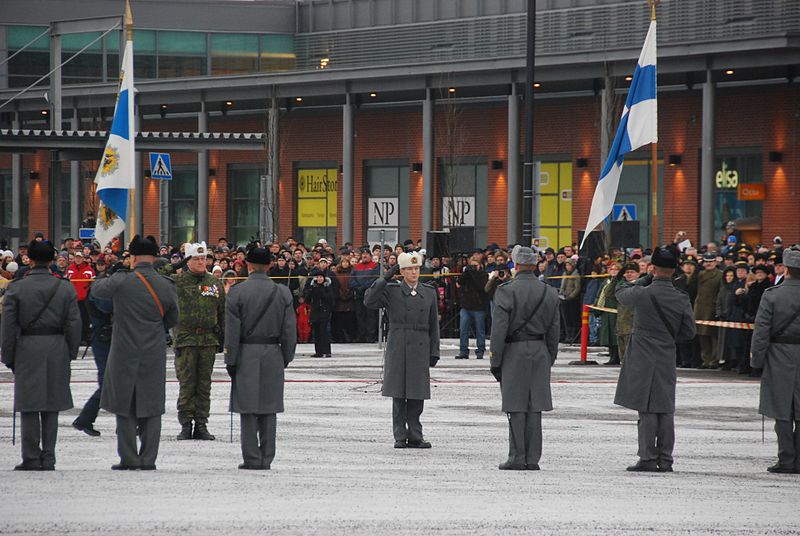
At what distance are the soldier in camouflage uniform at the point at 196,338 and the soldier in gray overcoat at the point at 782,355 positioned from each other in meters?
5.21

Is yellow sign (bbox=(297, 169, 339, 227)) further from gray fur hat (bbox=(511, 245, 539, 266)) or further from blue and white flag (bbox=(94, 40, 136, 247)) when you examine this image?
gray fur hat (bbox=(511, 245, 539, 266))

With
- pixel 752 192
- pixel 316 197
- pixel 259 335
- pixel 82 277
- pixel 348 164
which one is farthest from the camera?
pixel 316 197

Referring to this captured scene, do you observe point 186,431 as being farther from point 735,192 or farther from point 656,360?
point 735,192

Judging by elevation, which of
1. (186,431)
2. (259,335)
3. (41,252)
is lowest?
(186,431)

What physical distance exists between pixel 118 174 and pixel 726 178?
80.8 feet

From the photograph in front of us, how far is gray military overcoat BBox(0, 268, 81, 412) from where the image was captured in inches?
458

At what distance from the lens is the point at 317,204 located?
51.4 meters

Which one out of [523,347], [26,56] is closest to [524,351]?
[523,347]

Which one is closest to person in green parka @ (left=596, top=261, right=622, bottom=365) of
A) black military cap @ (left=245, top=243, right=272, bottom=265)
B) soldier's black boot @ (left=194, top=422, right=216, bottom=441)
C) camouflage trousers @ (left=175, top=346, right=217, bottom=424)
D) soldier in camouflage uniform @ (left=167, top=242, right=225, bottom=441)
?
soldier in camouflage uniform @ (left=167, top=242, right=225, bottom=441)

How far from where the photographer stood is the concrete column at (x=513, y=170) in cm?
4075

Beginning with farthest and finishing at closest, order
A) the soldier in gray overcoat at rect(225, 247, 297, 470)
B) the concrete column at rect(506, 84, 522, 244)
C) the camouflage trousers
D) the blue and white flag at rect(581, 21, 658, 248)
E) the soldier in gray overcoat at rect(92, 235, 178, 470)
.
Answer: the concrete column at rect(506, 84, 522, 244)
the blue and white flag at rect(581, 21, 658, 248)
the camouflage trousers
the soldier in gray overcoat at rect(225, 247, 297, 470)
the soldier in gray overcoat at rect(92, 235, 178, 470)

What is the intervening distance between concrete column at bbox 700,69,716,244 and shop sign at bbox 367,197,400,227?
13766mm

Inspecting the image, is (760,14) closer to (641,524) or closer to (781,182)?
(781,182)

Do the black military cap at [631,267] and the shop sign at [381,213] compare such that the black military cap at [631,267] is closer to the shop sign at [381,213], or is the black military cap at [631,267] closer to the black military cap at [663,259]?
the black military cap at [663,259]
